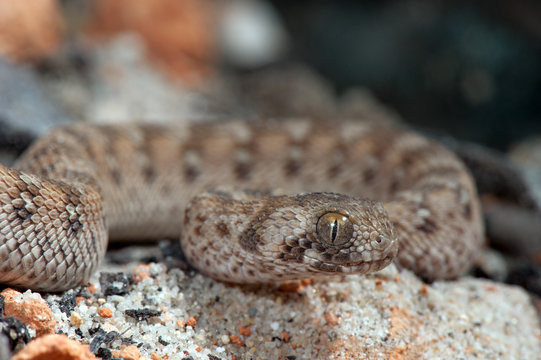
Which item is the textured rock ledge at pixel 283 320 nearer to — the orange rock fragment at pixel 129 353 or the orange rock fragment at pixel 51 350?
the orange rock fragment at pixel 129 353

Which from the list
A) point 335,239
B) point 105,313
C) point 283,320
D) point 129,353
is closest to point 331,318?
point 283,320

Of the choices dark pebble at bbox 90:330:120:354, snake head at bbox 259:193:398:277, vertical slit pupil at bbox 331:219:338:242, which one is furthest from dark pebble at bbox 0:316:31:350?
vertical slit pupil at bbox 331:219:338:242

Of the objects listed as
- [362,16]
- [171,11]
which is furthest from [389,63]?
[171,11]

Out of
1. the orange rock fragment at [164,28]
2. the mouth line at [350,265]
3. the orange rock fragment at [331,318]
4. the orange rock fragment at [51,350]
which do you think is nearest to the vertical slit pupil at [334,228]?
the mouth line at [350,265]

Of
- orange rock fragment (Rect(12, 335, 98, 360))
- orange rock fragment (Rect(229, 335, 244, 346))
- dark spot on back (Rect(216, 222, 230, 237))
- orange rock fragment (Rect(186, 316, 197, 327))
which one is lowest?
orange rock fragment (Rect(229, 335, 244, 346))

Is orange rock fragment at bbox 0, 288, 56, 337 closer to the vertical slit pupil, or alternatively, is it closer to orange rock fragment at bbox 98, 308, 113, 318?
orange rock fragment at bbox 98, 308, 113, 318

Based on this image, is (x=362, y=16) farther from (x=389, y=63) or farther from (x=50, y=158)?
(x=50, y=158)
